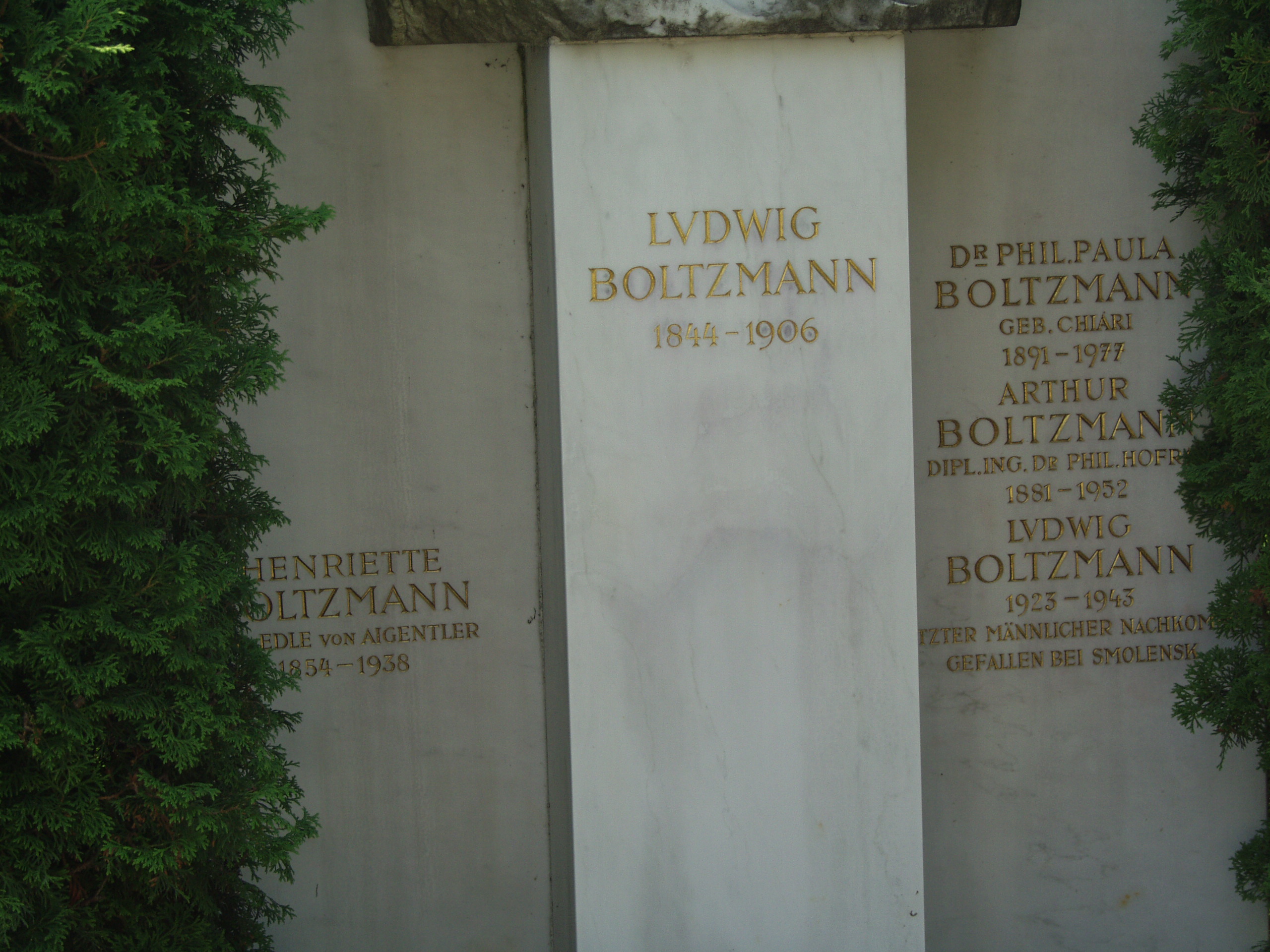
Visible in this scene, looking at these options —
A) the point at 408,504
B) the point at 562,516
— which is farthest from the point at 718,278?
the point at 408,504

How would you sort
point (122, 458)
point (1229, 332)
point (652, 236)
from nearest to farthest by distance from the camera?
point (122, 458) < point (652, 236) < point (1229, 332)

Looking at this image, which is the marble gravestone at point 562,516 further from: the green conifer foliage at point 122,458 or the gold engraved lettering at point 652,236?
the green conifer foliage at point 122,458

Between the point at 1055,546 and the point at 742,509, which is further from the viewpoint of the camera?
the point at 1055,546

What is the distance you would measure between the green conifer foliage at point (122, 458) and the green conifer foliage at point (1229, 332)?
2640 millimetres

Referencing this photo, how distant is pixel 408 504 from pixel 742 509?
1.34 metres

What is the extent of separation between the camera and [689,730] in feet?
11.1

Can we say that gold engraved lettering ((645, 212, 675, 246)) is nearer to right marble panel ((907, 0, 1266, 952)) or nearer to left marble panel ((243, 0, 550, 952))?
left marble panel ((243, 0, 550, 952))

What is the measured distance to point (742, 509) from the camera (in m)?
3.39

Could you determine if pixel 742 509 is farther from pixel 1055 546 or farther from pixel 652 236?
pixel 1055 546

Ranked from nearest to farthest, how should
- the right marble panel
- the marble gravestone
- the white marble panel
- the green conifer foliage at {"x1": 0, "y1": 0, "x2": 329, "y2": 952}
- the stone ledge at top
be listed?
the green conifer foliage at {"x1": 0, "y1": 0, "x2": 329, "y2": 952} → the stone ledge at top → the white marble panel → the marble gravestone → the right marble panel

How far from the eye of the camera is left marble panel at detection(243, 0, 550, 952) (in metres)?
4.04

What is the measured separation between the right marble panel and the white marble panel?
2.88 ft

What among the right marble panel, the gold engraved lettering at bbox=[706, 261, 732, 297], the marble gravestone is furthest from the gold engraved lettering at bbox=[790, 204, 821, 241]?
the right marble panel

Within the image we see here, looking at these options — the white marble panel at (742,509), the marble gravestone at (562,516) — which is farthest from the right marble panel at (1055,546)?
the white marble panel at (742,509)
